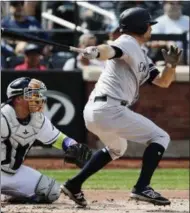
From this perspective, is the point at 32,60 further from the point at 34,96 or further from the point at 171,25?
the point at 34,96

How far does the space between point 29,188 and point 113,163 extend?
4.66m

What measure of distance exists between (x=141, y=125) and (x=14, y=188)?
1.38 meters

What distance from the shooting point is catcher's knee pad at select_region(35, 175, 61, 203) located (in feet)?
A: 25.2

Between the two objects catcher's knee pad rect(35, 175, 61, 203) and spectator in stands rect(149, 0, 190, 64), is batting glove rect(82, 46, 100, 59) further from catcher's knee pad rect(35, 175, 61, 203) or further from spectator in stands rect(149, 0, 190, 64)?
spectator in stands rect(149, 0, 190, 64)

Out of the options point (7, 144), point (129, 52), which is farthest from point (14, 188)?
point (129, 52)

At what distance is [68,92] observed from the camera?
1280cm

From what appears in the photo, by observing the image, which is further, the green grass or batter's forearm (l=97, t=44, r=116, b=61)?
the green grass

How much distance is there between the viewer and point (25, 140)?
7.44 meters

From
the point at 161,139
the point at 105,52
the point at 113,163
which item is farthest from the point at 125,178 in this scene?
the point at 105,52

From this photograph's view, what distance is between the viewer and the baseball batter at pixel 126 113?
7133 millimetres

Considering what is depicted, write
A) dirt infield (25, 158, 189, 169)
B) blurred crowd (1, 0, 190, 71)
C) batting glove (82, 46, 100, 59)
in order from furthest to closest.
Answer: blurred crowd (1, 0, 190, 71) < dirt infield (25, 158, 189, 169) < batting glove (82, 46, 100, 59)

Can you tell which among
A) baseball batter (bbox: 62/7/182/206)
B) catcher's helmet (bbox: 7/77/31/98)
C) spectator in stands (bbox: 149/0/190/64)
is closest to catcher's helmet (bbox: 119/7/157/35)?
baseball batter (bbox: 62/7/182/206)

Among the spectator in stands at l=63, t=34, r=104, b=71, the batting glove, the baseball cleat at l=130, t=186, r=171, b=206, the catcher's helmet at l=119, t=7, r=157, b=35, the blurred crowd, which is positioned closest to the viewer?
the batting glove

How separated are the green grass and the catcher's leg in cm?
191
